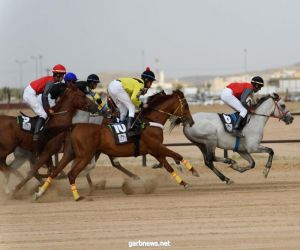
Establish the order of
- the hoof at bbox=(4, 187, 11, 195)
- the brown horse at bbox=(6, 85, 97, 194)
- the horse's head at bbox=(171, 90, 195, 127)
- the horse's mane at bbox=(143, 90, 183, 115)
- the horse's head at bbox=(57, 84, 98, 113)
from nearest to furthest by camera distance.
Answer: the brown horse at bbox=(6, 85, 97, 194) → the horse's head at bbox=(57, 84, 98, 113) → the hoof at bbox=(4, 187, 11, 195) → the horse's mane at bbox=(143, 90, 183, 115) → the horse's head at bbox=(171, 90, 195, 127)

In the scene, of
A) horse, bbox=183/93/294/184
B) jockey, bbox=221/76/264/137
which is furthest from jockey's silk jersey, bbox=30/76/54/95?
jockey, bbox=221/76/264/137

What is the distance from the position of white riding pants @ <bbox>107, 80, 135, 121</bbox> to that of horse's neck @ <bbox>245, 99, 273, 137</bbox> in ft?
7.97

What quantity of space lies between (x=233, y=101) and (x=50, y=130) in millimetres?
3557

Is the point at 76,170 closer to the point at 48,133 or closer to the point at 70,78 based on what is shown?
the point at 48,133

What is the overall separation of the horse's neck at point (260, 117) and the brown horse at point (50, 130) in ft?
9.89

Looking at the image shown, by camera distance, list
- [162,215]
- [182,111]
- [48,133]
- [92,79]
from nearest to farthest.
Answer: [162,215], [48,133], [182,111], [92,79]

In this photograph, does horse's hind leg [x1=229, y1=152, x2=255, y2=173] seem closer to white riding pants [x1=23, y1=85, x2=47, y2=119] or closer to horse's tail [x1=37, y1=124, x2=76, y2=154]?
horse's tail [x1=37, y1=124, x2=76, y2=154]

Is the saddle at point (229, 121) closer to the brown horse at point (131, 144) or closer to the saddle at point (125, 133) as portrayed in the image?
the brown horse at point (131, 144)

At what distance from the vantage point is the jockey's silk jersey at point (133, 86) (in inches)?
496

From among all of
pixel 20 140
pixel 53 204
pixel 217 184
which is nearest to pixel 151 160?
pixel 217 184

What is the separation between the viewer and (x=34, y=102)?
504 inches

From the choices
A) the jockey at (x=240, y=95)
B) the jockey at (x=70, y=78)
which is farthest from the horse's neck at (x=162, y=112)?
the jockey at (x=240, y=95)

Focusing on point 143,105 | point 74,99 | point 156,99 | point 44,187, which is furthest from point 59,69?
point 44,187

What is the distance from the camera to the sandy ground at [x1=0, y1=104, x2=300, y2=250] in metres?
8.22
